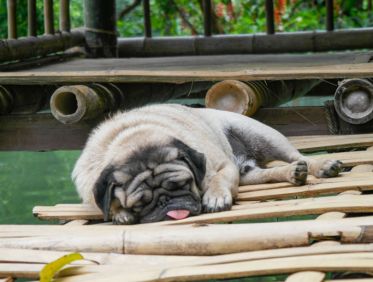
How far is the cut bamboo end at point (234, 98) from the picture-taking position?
18.0 feet

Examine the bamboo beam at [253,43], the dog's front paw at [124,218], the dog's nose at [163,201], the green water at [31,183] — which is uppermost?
the bamboo beam at [253,43]

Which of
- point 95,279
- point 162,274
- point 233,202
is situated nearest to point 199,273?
point 162,274

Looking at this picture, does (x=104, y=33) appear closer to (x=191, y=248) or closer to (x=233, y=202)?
(x=233, y=202)

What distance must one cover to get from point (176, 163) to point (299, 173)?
0.69m

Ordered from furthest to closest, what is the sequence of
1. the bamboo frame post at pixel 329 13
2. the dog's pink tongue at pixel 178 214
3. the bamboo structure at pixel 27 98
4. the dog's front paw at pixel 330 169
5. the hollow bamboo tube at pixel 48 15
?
the bamboo frame post at pixel 329 13
the hollow bamboo tube at pixel 48 15
the bamboo structure at pixel 27 98
the dog's front paw at pixel 330 169
the dog's pink tongue at pixel 178 214

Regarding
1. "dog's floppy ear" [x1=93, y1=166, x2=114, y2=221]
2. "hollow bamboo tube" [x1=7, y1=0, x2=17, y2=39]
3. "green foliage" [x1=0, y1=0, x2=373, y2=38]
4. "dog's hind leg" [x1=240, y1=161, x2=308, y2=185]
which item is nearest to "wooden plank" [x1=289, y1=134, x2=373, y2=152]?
"dog's hind leg" [x1=240, y1=161, x2=308, y2=185]

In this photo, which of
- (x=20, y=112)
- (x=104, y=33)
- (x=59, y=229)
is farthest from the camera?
(x=104, y=33)

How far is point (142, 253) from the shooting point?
3.09m

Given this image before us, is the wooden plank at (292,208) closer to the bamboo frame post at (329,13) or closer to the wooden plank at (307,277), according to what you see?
the wooden plank at (307,277)

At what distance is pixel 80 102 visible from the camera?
5379 mm

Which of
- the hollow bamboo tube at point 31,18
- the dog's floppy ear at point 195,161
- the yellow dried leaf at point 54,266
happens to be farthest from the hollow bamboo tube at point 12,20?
the yellow dried leaf at point 54,266

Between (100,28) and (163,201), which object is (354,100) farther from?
(100,28)

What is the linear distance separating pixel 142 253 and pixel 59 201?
14.6 feet

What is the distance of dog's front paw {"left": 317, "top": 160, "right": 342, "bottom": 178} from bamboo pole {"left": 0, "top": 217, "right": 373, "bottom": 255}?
4.26 feet
